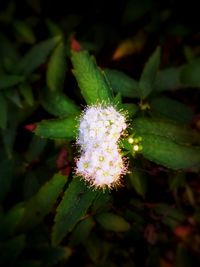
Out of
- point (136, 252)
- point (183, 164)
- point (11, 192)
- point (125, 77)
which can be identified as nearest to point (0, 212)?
point (11, 192)

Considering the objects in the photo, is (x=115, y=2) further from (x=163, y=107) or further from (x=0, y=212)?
(x=0, y=212)

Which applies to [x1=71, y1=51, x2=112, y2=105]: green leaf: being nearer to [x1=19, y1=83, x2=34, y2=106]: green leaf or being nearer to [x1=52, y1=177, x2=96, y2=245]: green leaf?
[x1=52, y1=177, x2=96, y2=245]: green leaf

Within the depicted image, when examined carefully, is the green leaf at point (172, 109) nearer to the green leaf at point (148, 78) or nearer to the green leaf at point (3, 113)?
the green leaf at point (148, 78)

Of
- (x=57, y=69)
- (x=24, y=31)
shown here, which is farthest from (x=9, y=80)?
(x=24, y=31)

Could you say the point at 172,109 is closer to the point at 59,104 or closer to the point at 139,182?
the point at 139,182

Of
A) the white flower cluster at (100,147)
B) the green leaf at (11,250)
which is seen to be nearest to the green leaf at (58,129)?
the white flower cluster at (100,147)

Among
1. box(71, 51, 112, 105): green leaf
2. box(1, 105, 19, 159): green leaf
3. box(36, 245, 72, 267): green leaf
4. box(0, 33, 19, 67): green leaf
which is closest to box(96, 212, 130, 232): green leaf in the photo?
box(36, 245, 72, 267): green leaf
